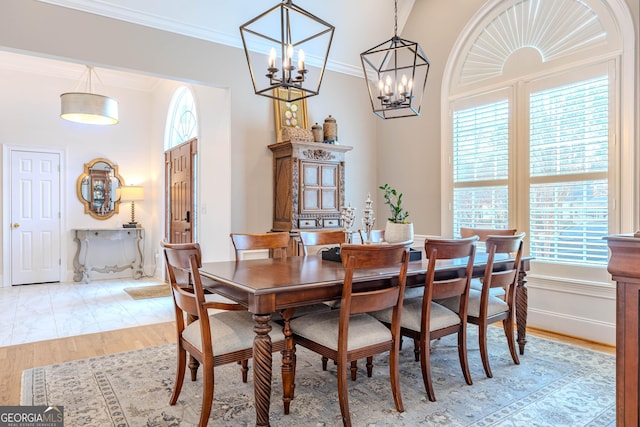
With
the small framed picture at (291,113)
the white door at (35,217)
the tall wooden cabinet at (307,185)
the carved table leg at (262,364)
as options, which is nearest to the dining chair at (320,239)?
the tall wooden cabinet at (307,185)

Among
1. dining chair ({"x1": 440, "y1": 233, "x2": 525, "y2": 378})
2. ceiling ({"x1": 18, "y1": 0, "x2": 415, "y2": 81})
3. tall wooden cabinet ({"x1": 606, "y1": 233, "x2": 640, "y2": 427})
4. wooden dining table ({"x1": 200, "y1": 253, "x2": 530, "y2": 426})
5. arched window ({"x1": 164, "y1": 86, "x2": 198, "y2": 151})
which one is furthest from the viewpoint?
arched window ({"x1": 164, "y1": 86, "x2": 198, "y2": 151})

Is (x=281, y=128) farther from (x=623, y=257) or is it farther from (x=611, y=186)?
(x=623, y=257)

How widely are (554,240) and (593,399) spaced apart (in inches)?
66.4

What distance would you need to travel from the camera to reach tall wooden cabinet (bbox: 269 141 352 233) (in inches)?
169

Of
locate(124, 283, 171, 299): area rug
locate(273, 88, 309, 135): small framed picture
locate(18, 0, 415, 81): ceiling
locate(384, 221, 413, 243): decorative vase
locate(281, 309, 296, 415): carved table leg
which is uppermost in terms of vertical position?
locate(18, 0, 415, 81): ceiling

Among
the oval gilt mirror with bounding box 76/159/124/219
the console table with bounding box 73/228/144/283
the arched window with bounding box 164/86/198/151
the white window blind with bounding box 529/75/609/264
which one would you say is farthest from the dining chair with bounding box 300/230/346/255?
the oval gilt mirror with bounding box 76/159/124/219

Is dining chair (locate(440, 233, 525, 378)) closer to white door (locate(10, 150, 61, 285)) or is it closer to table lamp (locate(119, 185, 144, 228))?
table lamp (locate(119, 185, 144, 228))

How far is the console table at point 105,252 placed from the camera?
21.2 ft

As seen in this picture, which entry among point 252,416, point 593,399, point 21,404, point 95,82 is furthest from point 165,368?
point 95,82

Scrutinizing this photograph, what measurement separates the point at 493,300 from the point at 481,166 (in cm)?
193

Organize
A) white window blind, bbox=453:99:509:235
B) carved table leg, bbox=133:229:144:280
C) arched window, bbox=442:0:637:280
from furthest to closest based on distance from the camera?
carved table leg, bbox=133:229:144:280 → white window blind, bbox=453:99:509:235 → arched window, bbox=442:0:637:280

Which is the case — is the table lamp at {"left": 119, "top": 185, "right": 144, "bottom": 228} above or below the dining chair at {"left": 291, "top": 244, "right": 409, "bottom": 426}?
above

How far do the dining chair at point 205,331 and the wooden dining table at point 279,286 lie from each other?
0.13 m

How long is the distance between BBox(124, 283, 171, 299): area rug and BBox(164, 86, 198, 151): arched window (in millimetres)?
2195
